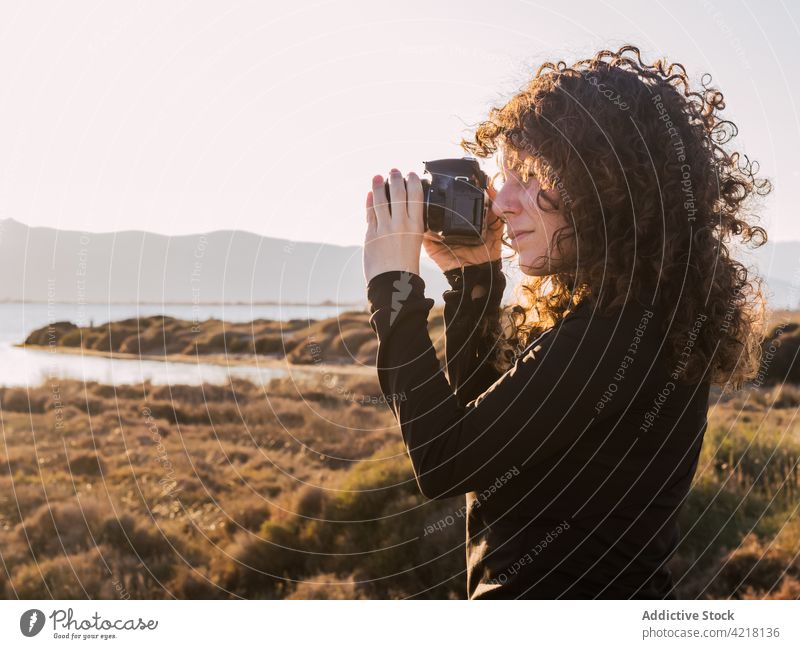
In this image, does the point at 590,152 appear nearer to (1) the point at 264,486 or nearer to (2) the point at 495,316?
(2) the point at 495,316

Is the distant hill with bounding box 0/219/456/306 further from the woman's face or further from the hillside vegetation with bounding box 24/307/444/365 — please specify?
the hillside vegetation with bounding box 24/307/444/365

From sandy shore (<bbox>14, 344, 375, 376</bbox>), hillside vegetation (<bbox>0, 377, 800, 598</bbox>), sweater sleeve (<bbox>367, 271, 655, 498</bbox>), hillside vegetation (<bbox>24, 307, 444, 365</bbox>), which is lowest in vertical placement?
hillside vegetation (<bbox>0, 377, 800, 598</bbox>)

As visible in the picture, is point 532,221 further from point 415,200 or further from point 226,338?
point 226,338

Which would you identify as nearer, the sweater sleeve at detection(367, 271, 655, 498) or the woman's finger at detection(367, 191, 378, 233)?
the sweater sleeve at detection(367, 271, 655, 498)

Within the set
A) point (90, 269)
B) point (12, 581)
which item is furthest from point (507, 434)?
point (12, 581)

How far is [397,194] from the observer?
1.72 meters

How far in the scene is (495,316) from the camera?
2.12m

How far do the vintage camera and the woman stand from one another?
0.12 m

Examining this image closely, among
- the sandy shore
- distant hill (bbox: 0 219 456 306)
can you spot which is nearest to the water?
the sandy shore

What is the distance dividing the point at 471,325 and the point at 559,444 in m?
0.63

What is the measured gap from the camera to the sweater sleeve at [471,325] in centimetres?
199

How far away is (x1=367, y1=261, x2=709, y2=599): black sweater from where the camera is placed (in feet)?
4.81
